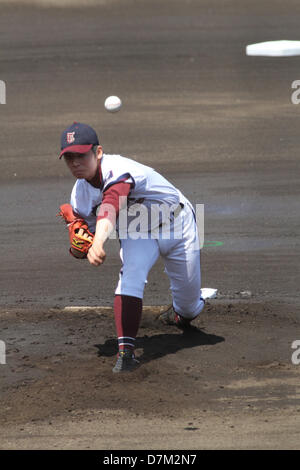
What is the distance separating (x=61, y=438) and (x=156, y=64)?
16.5 m

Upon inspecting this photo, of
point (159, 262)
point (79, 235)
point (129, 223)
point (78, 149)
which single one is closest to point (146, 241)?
point (129, 223)

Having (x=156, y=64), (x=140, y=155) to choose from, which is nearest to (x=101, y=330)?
(x=140, y=155)

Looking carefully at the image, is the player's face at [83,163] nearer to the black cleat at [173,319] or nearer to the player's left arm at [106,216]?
the player's left arm at [106,216]

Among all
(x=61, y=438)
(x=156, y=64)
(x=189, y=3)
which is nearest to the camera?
(x=61, y=438)

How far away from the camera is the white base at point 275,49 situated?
2206cm

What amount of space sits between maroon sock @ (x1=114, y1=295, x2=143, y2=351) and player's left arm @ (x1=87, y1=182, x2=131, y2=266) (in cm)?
68

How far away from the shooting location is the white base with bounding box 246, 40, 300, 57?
22.1 metres

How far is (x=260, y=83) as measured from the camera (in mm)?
19391

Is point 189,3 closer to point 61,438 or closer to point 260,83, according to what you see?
point 260,83

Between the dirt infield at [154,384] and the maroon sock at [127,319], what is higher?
the maroon sock at [127,319]

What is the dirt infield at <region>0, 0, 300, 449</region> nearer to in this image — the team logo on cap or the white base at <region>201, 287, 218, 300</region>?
the white base at <region>201, 287, 218, 300</region>

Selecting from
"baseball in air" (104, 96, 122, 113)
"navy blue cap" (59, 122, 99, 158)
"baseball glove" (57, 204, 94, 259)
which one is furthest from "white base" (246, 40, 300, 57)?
"navy blue cap" (59, 122, 99, 158)

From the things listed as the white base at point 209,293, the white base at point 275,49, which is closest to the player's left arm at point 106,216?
the white base at point 209,293

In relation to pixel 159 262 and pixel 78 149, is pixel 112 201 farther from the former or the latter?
pixel 159 262
